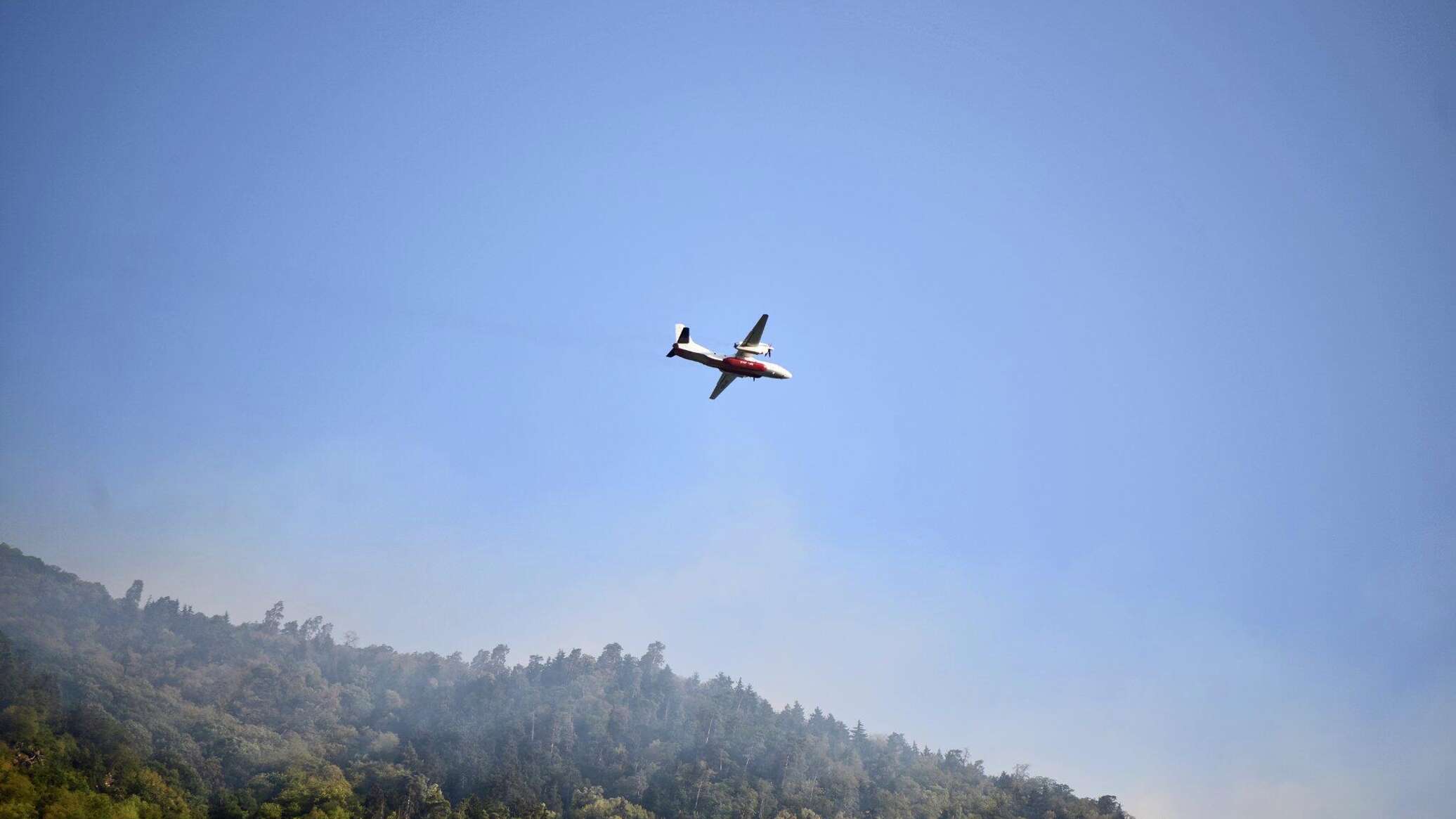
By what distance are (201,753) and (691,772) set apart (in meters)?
93.2

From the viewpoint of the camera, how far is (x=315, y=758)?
180m

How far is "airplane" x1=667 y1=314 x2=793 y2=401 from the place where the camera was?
87.7 m

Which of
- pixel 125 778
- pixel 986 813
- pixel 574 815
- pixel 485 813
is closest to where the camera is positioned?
pixel 125 778

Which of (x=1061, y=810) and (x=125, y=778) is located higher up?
(x=1061, y=810)

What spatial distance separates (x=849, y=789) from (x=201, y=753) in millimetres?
127312

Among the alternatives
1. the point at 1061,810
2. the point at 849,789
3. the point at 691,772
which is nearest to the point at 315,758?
the point at 691,772

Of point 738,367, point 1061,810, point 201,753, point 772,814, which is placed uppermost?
point 738,367

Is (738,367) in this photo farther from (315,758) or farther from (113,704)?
(113,704)

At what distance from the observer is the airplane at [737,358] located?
87.7 metres

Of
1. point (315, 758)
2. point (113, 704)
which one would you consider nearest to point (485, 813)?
point (315, 758)

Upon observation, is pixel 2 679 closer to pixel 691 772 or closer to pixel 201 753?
pixel 201 753

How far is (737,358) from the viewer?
8912cm

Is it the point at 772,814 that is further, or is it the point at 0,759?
the point at 772,814

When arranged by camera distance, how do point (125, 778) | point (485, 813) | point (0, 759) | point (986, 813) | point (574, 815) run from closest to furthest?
point (0, 759) < point (125, 778) < point (485, 813) < point (574, 815) < point (986, 813)
